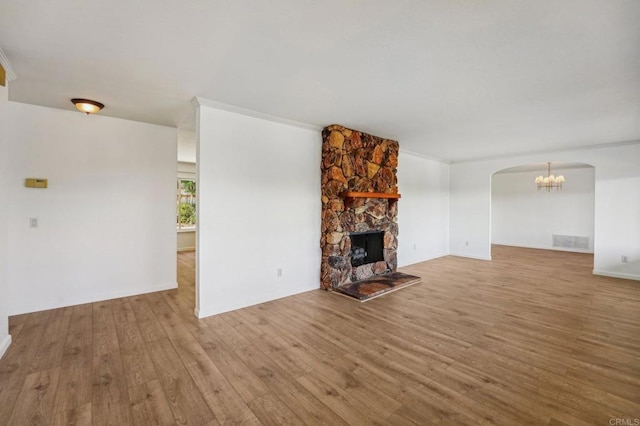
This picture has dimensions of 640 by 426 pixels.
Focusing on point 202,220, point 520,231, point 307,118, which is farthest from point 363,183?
point 520,231

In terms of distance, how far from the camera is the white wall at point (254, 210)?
343 centimetres

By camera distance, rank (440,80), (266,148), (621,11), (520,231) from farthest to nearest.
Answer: (520,231)
(266,148)
(440,80)
(621,11)

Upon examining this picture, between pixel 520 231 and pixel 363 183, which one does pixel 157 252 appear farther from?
pixel 520 231

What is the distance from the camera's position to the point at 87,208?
385cm

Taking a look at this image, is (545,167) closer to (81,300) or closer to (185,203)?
(185,203)

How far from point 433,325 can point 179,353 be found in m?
2.67

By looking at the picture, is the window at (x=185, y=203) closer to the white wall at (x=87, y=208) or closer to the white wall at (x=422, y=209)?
the white wall at (x=87, y=208)

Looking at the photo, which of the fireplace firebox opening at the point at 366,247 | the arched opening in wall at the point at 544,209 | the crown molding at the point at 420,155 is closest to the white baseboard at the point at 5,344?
the fireplace firebox opening at the point at 366,247

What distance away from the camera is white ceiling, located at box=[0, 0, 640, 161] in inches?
70.4

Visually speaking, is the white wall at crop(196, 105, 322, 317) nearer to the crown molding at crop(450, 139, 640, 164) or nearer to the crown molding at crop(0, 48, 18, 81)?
the crown molding at crop(0, 48, 18, 81)

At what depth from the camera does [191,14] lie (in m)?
1.82

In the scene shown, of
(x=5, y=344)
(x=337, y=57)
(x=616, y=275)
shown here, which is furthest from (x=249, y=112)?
(x=616, y=275)

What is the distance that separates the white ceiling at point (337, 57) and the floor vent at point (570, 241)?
563 centimetres

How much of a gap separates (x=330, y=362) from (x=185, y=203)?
25.4ft
